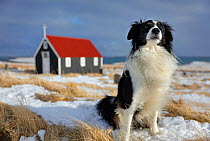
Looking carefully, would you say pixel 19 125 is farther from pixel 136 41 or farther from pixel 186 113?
pixel 186 113

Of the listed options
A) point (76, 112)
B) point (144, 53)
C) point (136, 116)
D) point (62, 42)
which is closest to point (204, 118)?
point (136, 116)

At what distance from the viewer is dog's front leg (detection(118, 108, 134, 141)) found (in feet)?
7.78

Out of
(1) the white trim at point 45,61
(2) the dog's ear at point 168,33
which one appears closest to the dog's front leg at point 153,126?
(2) the dog's ear at point 168,33

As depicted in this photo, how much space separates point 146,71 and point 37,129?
2089 mm

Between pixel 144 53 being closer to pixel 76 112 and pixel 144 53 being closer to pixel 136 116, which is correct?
pixel 136 116

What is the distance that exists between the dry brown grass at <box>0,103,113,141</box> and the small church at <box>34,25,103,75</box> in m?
12.1

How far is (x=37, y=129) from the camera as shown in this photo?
295 cm

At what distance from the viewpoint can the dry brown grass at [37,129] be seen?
2.48 meters

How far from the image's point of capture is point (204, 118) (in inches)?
131

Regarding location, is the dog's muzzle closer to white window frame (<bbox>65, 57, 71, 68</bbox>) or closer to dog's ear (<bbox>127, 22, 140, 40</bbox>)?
dog's ear (<bbox>127, 22, 140, 40</bbox>)

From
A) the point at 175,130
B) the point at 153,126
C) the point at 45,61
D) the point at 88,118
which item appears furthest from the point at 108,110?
the point at 45,61

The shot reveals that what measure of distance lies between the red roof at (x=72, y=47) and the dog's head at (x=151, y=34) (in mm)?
13861

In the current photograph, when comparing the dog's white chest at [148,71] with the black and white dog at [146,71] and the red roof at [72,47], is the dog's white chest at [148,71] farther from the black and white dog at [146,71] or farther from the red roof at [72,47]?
the red roof at [72,47]

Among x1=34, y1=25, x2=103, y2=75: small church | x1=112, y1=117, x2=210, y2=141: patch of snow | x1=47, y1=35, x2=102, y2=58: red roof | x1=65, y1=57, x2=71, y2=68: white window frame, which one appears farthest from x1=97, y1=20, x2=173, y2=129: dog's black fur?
x1=65, y1=57, x2=71, y2=68: white window frame
